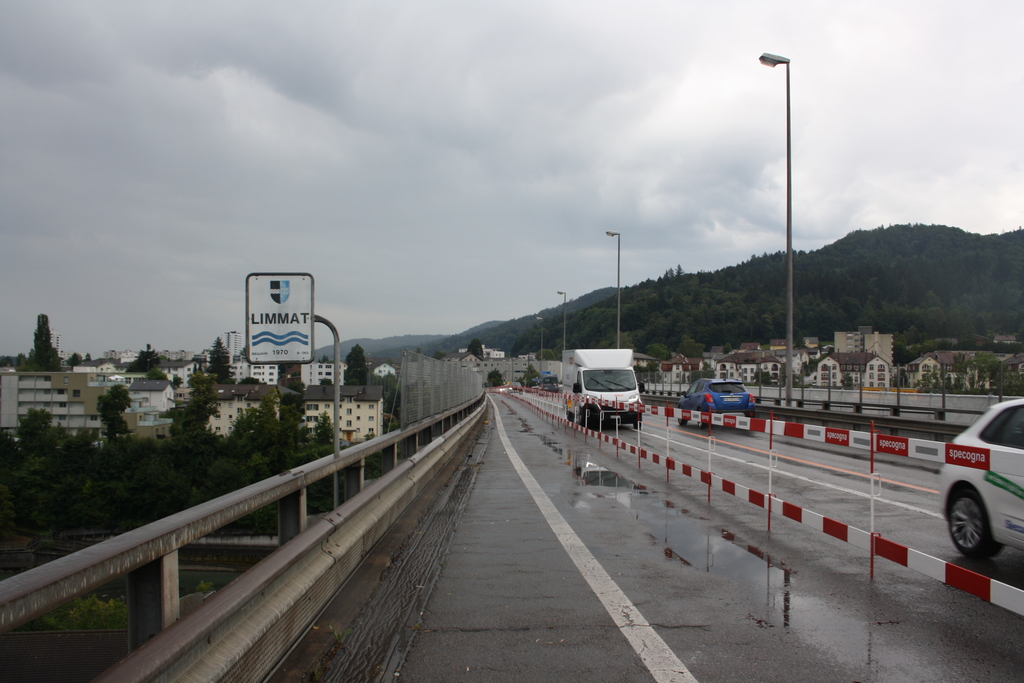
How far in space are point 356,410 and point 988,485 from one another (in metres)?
41.2

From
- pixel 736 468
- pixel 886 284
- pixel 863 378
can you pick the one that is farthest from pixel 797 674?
pixel 886 284

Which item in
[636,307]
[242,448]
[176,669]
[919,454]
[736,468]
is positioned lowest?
[242,448]

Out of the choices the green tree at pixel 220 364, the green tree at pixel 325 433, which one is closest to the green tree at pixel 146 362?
the green tree at pixel 220 364

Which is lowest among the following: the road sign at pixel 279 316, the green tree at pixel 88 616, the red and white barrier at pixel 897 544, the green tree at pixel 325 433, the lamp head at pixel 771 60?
the green tree at pixel 325 433

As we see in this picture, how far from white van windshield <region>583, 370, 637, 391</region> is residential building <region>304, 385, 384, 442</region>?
7785 millimetres

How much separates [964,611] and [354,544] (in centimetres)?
474

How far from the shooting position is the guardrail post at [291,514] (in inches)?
192

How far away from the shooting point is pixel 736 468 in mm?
13156

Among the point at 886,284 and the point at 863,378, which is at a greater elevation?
the point at 886,284

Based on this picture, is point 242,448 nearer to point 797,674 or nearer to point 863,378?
point 863,378

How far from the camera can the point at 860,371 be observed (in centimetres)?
3033

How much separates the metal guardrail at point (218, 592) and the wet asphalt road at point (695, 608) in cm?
73

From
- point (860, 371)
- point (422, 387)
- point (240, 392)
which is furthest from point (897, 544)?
point (240, 392)

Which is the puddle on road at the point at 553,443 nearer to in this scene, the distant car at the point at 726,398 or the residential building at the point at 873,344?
the distant car at the point at 726,398
